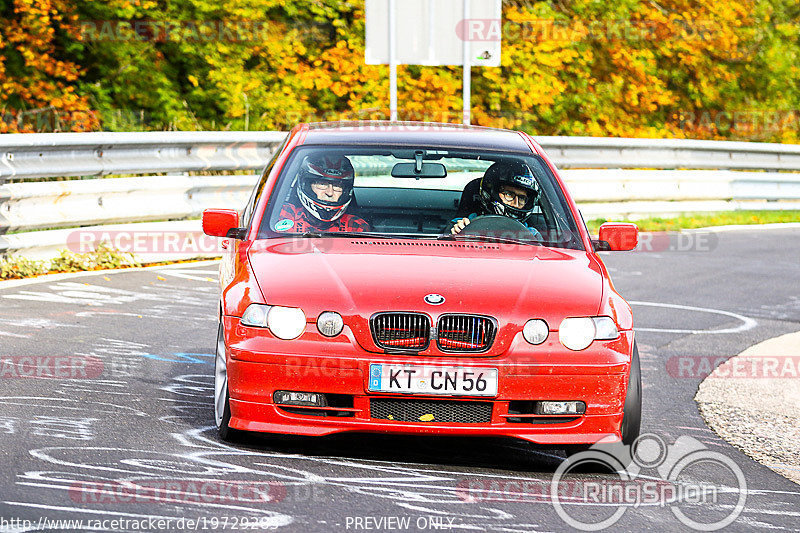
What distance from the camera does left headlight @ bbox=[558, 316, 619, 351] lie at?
557 centimetres

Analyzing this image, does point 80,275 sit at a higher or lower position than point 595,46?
lower

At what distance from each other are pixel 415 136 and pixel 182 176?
6380mm

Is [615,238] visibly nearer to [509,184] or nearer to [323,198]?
[509,184]

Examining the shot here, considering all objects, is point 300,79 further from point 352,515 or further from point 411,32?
point 352,515

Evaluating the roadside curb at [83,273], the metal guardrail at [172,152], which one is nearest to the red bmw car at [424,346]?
the roadside curb at [83,273]

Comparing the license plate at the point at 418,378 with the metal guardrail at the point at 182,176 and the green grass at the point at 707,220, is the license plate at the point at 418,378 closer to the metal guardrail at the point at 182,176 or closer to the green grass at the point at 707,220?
the metal guardrail at the point at 182,176

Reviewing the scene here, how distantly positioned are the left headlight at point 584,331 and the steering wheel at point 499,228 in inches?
43.0

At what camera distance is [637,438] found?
231 inches

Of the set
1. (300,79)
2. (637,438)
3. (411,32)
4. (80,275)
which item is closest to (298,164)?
(637,438)

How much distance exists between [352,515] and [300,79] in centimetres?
2224

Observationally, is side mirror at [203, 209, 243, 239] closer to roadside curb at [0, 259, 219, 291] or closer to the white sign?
roadside curb at [0, 259, 219, 291]

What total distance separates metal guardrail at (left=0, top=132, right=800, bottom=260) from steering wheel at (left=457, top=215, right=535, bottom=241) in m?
5.60

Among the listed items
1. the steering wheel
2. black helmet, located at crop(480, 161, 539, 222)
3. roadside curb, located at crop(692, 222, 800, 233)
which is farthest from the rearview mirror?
roadside curb, located at crop(692, 222, 800, 233)

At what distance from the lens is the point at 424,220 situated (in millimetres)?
7484
